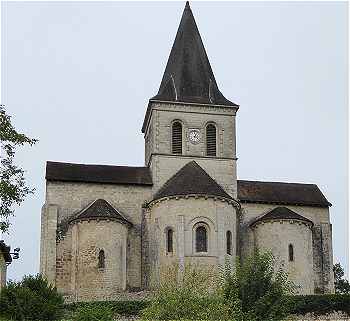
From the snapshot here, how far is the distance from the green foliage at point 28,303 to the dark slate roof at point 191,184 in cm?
1272

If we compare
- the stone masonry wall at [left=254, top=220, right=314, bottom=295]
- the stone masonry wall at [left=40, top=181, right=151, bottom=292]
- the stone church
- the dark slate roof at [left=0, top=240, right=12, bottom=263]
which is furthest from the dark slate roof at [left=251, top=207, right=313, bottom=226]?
the dark slate roof at [left=0, top=240, right=12, bottom=263]

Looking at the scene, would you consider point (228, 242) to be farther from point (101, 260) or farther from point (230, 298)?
point (230, 298)

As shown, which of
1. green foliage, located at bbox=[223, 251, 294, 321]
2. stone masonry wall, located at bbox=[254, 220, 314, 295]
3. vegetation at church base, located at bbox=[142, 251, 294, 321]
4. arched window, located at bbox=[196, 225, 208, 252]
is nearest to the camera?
vegetation at church base, located at bbox=[142, 251, 294, 321]

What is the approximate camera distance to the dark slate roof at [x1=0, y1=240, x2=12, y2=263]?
127ft

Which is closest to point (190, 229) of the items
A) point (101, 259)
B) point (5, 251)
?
point (101, 259)

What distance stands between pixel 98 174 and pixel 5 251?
736 centimetres

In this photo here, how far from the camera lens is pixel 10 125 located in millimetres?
24250

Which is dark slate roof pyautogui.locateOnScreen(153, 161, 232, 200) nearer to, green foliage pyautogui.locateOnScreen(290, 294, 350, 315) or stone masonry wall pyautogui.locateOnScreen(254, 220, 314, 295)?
stone masonry wall pyautogui.locateOnScreen(254, 220, 314, 295)

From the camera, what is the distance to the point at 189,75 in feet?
152

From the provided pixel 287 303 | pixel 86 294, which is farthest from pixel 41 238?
pixel 287 303

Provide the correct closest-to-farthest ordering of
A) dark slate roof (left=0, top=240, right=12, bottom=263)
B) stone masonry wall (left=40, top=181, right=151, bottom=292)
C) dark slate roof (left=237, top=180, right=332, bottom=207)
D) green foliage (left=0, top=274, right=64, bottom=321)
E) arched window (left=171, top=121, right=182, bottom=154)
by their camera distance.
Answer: green foliage (left=0, top=274, right=64, bottom=321) < dark slate roof (left=0, top=240, right=12, bottom=263) < stone masonry wall (left=40, top=181, right=151, bottom=292) < arched window (left=171, top=121, right=182, bottom=154) < dark slate roof (left=237, top=180, right=332, bottom=207)

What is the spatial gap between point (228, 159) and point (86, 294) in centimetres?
1233

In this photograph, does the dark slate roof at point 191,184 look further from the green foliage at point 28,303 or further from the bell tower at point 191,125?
the green foliage at point 28,303

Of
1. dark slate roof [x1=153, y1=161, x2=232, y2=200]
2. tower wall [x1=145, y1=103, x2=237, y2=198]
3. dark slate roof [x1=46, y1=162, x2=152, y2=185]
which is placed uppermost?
tower wall [x1=145, y1=103, x2=237, y2=198]
